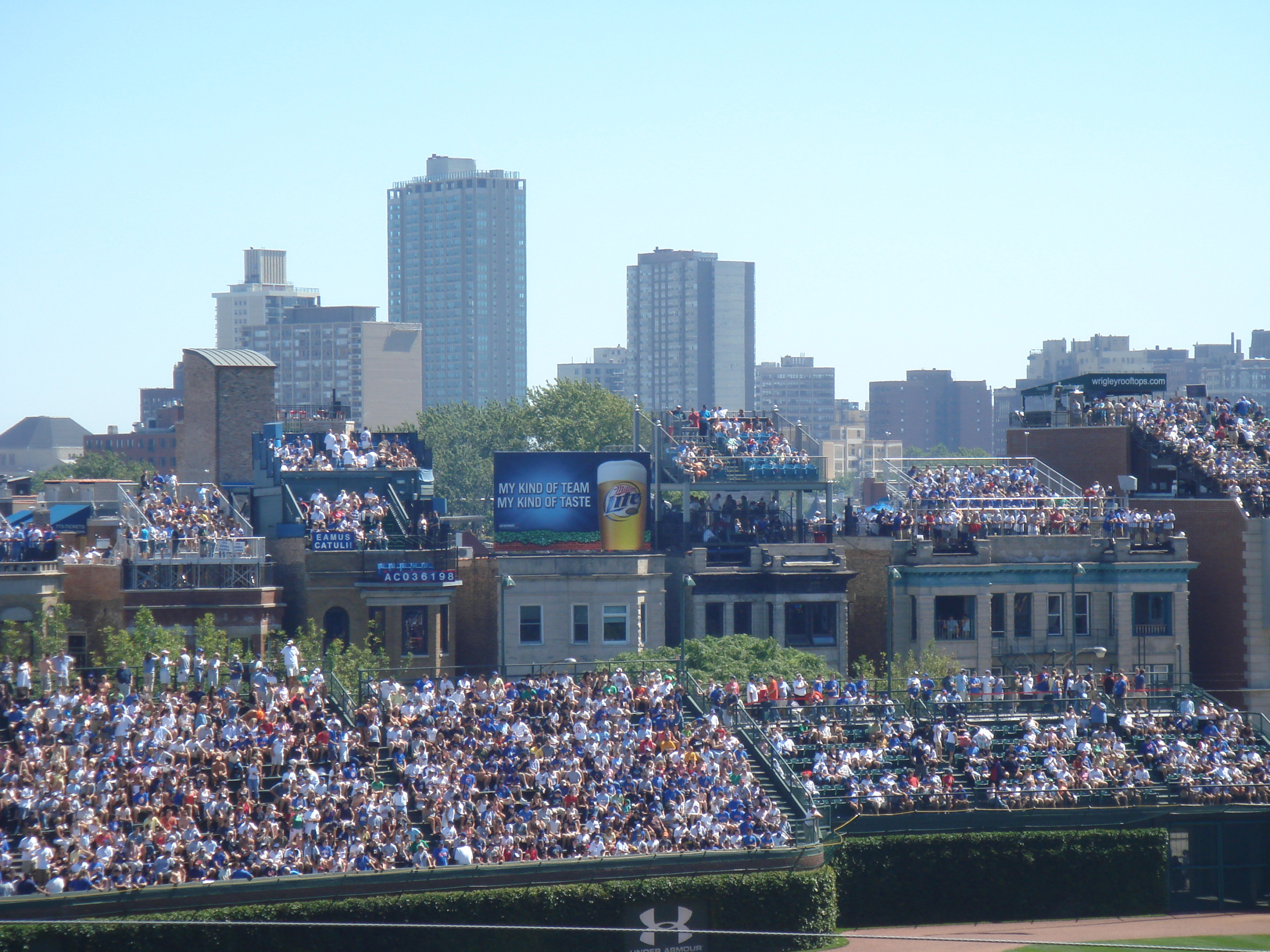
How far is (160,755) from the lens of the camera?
4169cm

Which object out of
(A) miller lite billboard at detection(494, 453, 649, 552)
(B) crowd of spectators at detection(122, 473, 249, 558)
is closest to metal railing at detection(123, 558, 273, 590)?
(B) crowd of spectators at detection(122, 473, 249, 558)

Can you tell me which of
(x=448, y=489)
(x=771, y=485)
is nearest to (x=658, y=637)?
(x=771, y=485)

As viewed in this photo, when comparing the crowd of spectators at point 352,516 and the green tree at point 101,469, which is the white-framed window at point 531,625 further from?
the green tree at point 101,469

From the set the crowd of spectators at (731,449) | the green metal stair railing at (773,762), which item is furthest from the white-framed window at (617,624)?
the green metal stair railing at (773,762)

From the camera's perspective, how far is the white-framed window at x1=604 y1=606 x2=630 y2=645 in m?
63.4

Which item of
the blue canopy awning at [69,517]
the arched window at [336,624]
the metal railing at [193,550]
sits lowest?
the arched window at [336,624]

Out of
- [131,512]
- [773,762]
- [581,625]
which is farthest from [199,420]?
[773,762]

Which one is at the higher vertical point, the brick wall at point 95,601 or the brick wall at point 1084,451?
the brick wall at point 1084,451

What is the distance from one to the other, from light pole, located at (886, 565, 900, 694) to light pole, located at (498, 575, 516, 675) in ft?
40.3

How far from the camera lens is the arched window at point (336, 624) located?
202ft

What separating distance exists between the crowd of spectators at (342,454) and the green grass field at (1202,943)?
3288 centimetres

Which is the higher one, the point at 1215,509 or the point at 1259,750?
the point at 1215,509

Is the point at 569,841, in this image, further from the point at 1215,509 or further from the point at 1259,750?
the point at 1215,509

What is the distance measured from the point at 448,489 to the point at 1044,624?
82.8 metres
